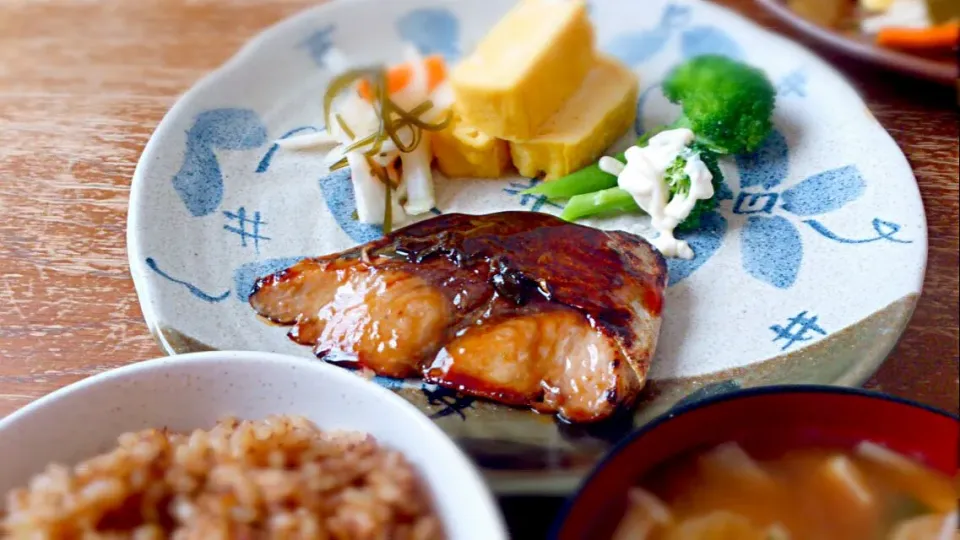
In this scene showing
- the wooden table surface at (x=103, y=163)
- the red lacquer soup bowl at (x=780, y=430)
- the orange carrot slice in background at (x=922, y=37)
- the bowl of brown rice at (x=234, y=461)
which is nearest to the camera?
the bowl of brown rice at (x=234, y=461)

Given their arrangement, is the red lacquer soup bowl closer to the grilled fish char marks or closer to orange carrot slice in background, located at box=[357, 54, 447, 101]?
the grilled fish char marks

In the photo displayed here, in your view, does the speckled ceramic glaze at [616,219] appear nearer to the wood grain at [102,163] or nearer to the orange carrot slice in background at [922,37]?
the wood grain at [102,163]

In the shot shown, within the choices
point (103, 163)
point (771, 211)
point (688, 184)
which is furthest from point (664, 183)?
point (103, 163)

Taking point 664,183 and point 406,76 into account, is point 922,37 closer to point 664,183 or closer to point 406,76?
point 664,183

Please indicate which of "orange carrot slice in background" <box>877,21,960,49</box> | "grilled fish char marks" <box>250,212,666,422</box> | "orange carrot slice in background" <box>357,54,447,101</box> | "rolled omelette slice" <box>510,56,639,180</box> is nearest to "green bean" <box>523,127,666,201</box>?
"rolled omelette slice" <box>510,56,639,180</box>

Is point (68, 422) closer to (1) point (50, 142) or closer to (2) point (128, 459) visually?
(2) point (128, 459)

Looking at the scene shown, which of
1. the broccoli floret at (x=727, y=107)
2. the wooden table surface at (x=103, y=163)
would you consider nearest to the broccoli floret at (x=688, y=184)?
the broccoli floret at (x=727, y=107)
